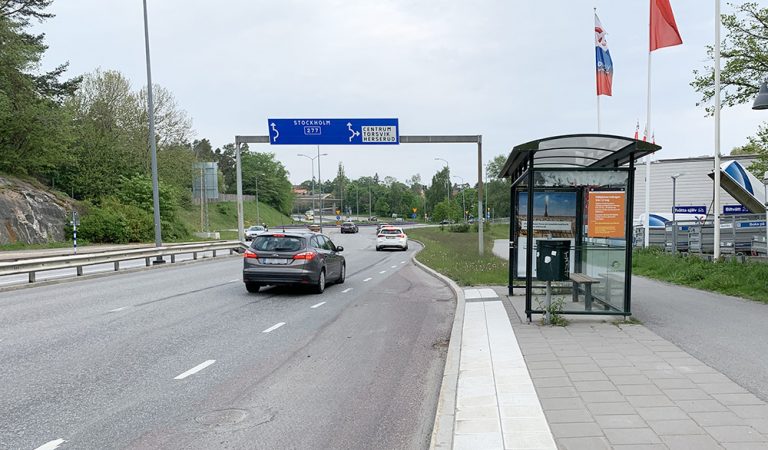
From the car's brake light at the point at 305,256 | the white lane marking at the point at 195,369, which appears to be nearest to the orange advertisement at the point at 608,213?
the white lane marking at the point at 195,369

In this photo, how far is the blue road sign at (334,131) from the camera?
27125 millimetres

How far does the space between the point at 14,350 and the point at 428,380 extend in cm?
542

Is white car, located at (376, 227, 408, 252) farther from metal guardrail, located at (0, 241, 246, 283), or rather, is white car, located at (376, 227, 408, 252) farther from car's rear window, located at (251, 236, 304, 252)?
car's rear window, located at (251, 236, 304, 252)

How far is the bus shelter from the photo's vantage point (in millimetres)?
8148

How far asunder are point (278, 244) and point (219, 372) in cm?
689

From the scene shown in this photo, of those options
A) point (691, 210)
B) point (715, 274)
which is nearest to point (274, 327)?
point (715, 274)

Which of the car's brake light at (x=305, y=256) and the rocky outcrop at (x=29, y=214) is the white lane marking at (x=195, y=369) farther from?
the rocky outcrop at (x=29, y=214)

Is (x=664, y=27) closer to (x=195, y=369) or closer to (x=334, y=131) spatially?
(x=334, y=131)

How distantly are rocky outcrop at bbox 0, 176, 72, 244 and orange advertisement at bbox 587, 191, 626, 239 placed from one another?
113 ft

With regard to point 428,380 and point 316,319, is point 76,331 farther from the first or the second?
point 428,380

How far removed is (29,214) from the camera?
112 ft

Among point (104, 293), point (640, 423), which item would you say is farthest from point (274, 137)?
point (640, 423)

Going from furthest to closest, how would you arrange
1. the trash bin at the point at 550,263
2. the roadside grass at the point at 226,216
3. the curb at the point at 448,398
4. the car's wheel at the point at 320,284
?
the roadside grass at the point at 226,216 < the car's wheel at the point at 320,284 < the trash bin at the point at 550,263 < the curb at the point at 448,398

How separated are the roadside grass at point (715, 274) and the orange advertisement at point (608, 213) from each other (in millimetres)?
4412
